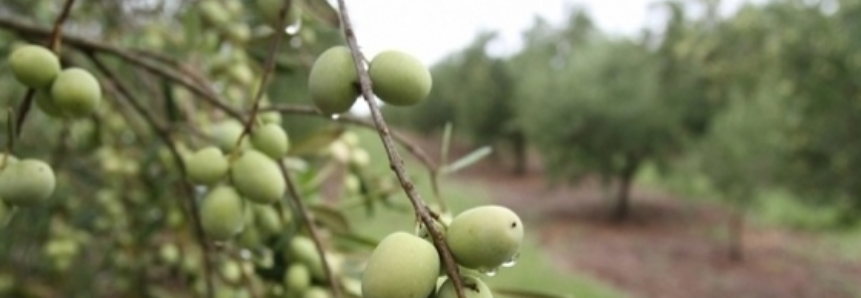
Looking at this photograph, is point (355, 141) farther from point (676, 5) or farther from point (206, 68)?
point (676, 5)

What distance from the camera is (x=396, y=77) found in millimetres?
495

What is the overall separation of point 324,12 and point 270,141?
5.3 inches

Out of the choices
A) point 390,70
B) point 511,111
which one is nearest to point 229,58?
point 390,70

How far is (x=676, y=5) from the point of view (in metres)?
12.6

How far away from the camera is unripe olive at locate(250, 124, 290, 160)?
74 centimetres

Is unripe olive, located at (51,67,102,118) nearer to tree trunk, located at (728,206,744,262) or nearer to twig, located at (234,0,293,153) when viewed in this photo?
twig, located at (234,0,293,153)

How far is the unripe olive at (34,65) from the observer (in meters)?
0.66

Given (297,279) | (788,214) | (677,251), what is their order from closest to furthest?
(297,279) < (677,251) < (788,214)

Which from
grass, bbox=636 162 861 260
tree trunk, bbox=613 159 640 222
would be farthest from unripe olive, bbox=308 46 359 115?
tree trunk, bbox=613 159 640 222

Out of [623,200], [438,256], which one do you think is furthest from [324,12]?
[623,200]

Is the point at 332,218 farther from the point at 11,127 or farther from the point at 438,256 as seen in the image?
the point at 438,256

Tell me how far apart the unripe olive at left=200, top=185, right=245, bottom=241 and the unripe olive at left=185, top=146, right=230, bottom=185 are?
0.02 meters

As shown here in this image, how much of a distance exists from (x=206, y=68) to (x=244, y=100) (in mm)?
168

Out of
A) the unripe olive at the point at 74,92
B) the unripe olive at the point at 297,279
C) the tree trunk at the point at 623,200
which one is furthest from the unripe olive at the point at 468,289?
the tree trunk at the point at 623,200
